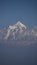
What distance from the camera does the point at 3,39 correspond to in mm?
2654

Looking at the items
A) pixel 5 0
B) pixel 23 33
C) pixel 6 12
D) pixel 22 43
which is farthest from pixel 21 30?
pixel 5 0

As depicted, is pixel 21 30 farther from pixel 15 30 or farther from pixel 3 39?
pixel 3 39

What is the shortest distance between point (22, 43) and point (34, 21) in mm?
439

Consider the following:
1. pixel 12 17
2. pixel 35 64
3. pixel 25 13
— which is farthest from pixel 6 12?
pixel 35 64

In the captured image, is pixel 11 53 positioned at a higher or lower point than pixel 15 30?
lower

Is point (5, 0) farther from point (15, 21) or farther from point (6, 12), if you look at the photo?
point (15, 21)

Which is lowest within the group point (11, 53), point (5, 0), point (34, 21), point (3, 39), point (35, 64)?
point (35, 64)

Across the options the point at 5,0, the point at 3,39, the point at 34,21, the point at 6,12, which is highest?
the point at 5,0

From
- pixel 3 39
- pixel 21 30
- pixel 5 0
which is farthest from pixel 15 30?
pixel 5 0

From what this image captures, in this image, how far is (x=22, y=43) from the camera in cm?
262

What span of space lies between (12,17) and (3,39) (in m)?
0.42

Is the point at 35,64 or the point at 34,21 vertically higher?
the point at 34,21

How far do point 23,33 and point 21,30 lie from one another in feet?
0.21

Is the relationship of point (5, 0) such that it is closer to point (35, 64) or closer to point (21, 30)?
point (21, 30)
